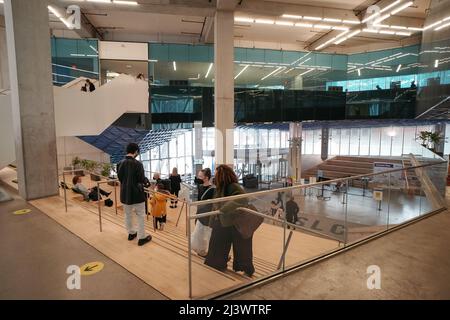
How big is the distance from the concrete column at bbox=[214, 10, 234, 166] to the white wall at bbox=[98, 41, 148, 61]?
17.8 ft

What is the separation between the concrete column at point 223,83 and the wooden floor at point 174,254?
726 centimetres

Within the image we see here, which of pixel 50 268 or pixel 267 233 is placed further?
pixel 267 233

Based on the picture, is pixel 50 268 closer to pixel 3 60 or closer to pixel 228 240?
pixel 228 240

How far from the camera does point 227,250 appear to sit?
3299mm

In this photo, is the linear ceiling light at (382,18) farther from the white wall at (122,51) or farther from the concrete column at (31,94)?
the concrete column at (31,94)

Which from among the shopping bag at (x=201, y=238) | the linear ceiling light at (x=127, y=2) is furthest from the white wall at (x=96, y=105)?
the shopping bag at (x=201, y=238)

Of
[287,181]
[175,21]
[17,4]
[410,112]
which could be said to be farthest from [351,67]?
[17,4]

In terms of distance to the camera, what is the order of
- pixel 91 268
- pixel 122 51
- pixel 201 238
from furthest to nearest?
pixel 122 51 → pixel 91 268 → pixel 201 238

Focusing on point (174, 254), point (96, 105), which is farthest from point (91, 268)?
point (96, 105)

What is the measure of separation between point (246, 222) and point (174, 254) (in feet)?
3.82

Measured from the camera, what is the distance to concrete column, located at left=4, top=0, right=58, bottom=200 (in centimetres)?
625

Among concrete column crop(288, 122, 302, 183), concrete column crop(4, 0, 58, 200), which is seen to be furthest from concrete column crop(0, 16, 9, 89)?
concrete column crop(288, 122, 302, 183)

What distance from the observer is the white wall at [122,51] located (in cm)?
1528
